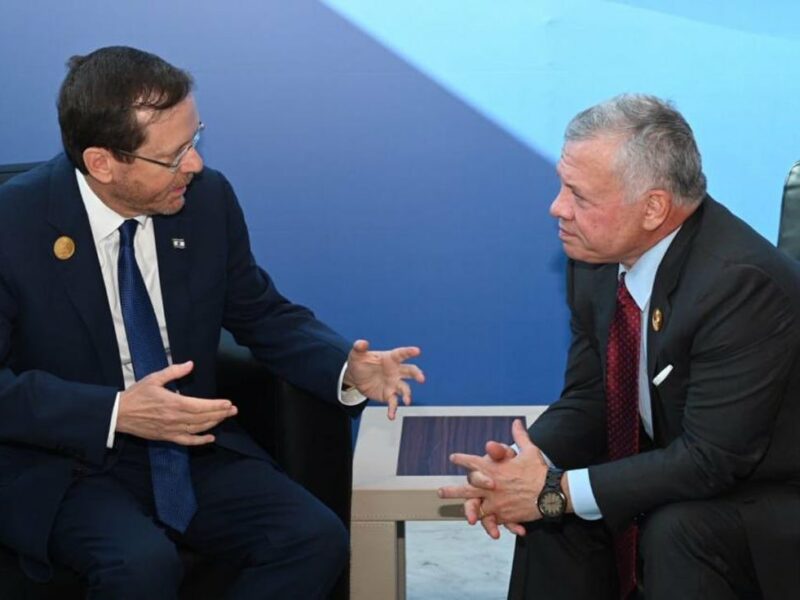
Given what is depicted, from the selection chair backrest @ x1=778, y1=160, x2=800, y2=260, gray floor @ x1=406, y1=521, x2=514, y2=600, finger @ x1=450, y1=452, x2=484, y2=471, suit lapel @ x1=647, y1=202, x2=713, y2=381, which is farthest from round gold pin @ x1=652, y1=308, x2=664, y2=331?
gray floor @ x1=406, y1=521, x2=514, y2=600

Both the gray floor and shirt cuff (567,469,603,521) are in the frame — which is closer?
shirt cuff (567,469,603,521)

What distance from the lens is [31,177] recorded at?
9.08 feet

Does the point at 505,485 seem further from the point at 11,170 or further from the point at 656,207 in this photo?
Result: the point at 11,170

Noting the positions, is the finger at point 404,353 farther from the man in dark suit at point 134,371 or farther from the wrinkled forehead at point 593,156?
the wrinkled forehead at point 593,156

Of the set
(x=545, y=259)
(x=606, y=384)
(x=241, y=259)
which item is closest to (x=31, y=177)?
(x=241, y=259)

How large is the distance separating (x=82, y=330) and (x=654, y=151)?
1.01m

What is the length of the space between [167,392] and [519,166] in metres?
1.33

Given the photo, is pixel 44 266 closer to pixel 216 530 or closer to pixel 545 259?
pixel 216 530

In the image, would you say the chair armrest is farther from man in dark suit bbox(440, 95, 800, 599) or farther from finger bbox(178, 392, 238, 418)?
finger bbox(178, 392, 238, 418)

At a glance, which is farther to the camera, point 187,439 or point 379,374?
point 379,374

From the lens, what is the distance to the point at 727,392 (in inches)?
96.0

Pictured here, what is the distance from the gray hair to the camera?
8.22 ft

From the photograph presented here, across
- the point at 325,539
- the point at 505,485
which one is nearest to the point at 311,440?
the point at 325,539

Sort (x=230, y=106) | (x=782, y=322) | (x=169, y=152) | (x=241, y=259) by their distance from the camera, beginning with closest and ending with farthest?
(x=782, y=322) → (x=169, y=152) → (x=241, y=259) → (x=230, y=106)
